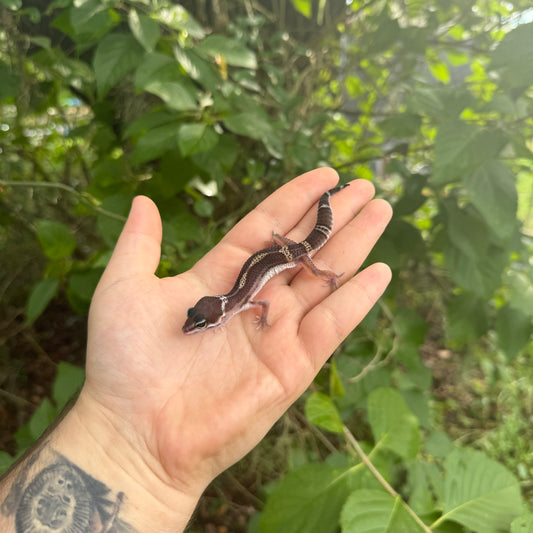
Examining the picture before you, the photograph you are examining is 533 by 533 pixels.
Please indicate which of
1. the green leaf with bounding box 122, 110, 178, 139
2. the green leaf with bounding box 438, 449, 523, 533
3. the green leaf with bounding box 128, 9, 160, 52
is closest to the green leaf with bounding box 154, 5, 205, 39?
the green leaf with bounding box 128, 9, 160, 52

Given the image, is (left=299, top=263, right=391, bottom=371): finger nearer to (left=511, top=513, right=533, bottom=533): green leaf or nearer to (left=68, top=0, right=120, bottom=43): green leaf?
(left=511, top=513, right=533, bottom=533): green leaf

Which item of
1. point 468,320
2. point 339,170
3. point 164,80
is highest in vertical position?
point 164,80

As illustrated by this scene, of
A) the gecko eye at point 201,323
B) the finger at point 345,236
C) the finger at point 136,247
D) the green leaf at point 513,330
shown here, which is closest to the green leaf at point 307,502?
the gecko eye at point 201,323

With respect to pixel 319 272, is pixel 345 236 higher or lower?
higher

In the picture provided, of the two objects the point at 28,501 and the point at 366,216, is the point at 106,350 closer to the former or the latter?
the point at 28,501

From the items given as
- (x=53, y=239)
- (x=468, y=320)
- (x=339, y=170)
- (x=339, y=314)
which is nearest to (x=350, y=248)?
(x=339, y=314)

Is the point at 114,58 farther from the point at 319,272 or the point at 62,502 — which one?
the point at 62,502

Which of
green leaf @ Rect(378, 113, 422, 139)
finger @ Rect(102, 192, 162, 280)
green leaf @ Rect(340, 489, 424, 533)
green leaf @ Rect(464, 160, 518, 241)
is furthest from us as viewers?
green leaf @ Rect(378, 113, 422, 139)

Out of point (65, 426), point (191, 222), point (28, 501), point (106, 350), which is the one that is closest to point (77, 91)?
point (191, 222)
